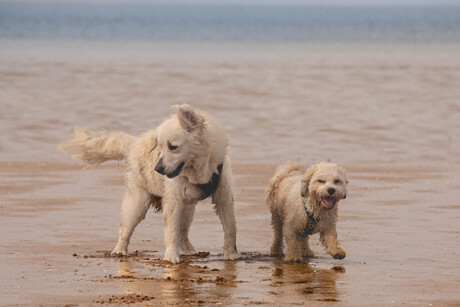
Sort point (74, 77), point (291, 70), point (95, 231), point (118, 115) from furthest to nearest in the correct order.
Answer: point (291, 70) < point (74, 77) < point (118, 115) < point (95, 231)

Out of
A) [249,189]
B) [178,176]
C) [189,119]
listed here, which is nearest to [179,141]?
[189,119]

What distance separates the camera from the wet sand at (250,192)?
7859 mm

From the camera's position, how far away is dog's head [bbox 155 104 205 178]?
28.7 feet

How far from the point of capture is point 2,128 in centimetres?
2056

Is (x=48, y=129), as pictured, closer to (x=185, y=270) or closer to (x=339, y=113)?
(x=339, y=113)

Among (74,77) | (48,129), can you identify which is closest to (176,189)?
(48,129)

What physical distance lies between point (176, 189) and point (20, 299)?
7.50 feet

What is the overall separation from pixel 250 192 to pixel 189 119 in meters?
4.51

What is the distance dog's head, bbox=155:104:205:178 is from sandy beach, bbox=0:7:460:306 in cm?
96

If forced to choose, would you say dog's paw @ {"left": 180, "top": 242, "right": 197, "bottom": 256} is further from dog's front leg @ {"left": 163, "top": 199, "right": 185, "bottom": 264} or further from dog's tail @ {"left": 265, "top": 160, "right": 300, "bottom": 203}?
dog's tail @ {"left": 265, "top": 160, "right": 300, "bottom": 203}

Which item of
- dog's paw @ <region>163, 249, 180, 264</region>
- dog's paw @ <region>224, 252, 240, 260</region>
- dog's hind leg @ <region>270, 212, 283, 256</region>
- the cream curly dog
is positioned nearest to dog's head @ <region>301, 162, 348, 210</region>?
the cream curly dog

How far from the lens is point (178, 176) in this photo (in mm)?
9086

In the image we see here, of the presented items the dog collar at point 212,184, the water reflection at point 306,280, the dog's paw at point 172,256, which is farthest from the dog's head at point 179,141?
the water reflection at point 306,280

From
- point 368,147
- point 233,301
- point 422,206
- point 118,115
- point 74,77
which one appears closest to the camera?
point 233,301
